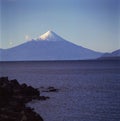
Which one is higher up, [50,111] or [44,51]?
[44,51]

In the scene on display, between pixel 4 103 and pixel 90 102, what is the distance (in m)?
2.51

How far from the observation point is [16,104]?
623 centimetres

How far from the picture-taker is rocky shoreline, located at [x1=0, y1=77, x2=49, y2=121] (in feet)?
16.3

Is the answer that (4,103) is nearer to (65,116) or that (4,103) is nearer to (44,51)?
(65,116)

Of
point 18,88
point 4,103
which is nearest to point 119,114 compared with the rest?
point 4,103

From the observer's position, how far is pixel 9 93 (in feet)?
22.4

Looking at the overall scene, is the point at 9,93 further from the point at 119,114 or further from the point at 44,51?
the point at 44,51

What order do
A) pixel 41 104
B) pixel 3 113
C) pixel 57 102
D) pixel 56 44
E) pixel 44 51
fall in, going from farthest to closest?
1. pixel 56 44
2. pixel 44 51
3. pixel 57 102
4. pixel 41 104
5. pixel 3 113

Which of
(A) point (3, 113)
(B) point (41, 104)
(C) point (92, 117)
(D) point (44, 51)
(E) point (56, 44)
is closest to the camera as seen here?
(A) point (3, 113)

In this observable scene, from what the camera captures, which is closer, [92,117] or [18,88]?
[92,117]

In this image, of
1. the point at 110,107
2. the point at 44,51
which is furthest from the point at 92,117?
the point at 44,51

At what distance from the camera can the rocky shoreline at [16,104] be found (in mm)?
4978

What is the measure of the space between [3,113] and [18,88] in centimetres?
294

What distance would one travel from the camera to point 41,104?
784 centimetres
